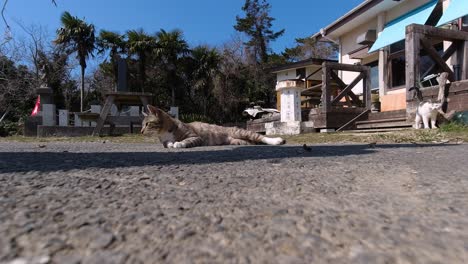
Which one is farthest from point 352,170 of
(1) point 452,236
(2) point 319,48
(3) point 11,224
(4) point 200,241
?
(2) point 319,48

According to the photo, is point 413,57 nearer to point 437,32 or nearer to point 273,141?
point 437,32

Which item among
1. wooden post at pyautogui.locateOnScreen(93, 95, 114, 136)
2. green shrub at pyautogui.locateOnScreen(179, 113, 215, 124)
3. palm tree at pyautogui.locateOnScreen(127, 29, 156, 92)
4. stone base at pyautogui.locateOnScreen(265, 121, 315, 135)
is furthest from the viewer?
palm tree at pyautogui.locateOnScreen(127, 29, 156, 92)

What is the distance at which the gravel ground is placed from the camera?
2.38ft

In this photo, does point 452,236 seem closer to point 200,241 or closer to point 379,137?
point 200,241

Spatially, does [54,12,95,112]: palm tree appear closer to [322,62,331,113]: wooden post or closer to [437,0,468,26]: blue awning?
[322,62,331,113]: wooden post

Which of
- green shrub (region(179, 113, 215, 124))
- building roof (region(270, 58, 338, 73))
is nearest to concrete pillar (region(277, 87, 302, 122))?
building roof (region(270, 58, 338, 73))

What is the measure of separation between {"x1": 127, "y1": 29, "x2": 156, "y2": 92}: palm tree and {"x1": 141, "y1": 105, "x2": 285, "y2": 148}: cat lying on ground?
678 inches

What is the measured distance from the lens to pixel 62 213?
979mm

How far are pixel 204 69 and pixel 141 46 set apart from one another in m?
4.26

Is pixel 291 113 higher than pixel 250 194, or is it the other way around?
pixel 291 113

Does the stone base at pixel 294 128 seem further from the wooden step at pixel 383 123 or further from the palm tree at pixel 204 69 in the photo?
the palm tree at pixel 204 69

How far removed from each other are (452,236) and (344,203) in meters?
0.37

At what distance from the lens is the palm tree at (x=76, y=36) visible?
20.8 m

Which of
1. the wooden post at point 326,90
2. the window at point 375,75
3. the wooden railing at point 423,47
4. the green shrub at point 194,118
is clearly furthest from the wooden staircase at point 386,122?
the green shrub at point 194,118
